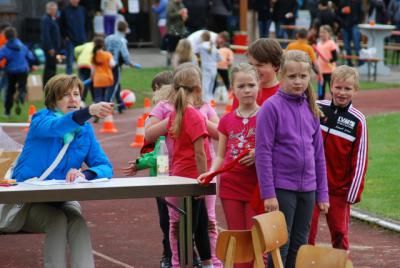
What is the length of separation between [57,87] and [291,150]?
5.82ft

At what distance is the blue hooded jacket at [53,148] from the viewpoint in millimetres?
7188

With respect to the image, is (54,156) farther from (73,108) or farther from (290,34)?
(290,34)

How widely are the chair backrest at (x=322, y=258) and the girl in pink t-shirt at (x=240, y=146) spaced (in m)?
1.31

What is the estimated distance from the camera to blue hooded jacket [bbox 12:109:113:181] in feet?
23.6

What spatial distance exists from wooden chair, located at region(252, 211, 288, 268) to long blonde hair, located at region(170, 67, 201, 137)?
1805mm

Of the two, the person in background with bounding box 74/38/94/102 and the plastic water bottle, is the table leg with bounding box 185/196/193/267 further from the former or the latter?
the person in background with bounding box 74/38/94/102

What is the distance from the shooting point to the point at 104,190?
6.87m

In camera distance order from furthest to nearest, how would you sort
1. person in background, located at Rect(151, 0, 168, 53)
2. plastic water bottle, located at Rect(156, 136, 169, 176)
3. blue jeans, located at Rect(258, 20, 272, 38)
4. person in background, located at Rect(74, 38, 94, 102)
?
1. person in background, located at Rect(151, 0, 168, 53)
2. blue jeans, located at Rect(258, 20, 272, 38)
3. person in background, located at Rect(74, 38, 94, 102)
4. plastic water bottle, located at Rect(156, 136, 169, 176)

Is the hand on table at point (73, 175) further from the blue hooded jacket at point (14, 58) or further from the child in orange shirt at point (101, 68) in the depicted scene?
the blue hooded jacket at point (14, 58)

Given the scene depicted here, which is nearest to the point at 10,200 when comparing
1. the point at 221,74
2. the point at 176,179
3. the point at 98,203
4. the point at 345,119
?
the point at 176,179

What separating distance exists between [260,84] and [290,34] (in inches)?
1059

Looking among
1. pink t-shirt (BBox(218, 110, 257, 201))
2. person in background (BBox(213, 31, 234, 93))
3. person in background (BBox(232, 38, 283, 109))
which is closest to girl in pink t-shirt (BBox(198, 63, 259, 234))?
pink t-shirt (BBox(218, 110, 257, 201))

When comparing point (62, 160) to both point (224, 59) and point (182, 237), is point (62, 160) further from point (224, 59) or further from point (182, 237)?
point (224, 59)

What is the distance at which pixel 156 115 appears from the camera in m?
8.32
